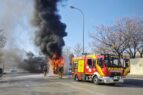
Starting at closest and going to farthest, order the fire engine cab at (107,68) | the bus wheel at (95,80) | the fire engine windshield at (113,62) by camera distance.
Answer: the fire engine cab at (107,68) < the fire engine windshield at (113,62) < the bus wheel at (95,80)

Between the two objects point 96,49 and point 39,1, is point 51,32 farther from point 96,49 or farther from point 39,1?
point 96,49

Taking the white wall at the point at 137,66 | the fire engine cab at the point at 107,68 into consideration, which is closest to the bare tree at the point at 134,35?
the white wall at the point at 137,66

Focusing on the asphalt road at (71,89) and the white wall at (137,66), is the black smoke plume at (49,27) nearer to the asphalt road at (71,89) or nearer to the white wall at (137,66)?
the white wall at (137,66)

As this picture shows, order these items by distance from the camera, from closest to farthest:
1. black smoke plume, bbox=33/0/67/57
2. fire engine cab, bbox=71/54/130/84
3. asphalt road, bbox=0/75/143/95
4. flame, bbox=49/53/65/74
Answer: asphalt road, bbox=0/75/143/95 → fire engine cab, bbox=71/54/130/84 → flame, bbox=49/53/65/74 → black smoke plume, bbox=33/0/67/57

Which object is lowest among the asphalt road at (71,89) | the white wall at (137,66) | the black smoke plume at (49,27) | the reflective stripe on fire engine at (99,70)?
the asphalt road at (71,89)

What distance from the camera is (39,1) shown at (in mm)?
46688

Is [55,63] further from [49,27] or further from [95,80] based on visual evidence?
[95,80]

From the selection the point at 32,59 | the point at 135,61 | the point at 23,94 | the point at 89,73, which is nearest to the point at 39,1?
the point at 135,61

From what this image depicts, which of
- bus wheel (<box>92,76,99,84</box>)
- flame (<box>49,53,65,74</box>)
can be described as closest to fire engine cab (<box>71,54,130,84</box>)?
bus wheel (<box>92,76,99,84</box>)

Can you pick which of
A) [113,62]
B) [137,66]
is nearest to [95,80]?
[113,62]

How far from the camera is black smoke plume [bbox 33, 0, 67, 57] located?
46969mm

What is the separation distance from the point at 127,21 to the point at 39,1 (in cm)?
2470

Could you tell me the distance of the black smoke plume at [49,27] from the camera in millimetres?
46969

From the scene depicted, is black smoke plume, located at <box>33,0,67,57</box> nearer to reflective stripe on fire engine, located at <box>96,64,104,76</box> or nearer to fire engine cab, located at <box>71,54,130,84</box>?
fire engine cab, located at <box>71,54,130,84</box>
